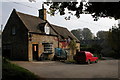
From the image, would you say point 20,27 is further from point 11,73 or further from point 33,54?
point 11,73

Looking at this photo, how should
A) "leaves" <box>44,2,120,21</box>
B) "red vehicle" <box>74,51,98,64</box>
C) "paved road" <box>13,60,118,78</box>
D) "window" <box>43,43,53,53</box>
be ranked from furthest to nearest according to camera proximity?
"window" <box>43,43,53,53</box> < "red vehicle" <box>74,51,98,64</box> < "paved road" <box>13,60,118,78</box> < "leaves" <box>44,2,120,21</box>

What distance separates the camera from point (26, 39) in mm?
23203

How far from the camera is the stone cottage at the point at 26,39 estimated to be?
23.4m

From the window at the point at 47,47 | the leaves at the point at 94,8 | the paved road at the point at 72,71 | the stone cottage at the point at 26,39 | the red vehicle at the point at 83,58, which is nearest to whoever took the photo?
the leaves at the point at 94,8

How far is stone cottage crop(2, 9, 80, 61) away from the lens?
23.4m

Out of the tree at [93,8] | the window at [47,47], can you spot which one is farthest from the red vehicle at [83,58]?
the tree at [93,8]

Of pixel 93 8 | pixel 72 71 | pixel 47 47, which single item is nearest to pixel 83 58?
pixel 47 47

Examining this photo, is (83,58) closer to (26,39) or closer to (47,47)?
(47,47)

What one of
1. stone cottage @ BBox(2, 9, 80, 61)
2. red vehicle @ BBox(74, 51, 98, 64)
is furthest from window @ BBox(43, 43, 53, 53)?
red vehicle @ BBox(74, 51, 98, 64)

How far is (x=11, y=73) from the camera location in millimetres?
9398

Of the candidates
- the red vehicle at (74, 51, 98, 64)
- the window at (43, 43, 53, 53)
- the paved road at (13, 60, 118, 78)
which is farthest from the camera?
the window at (43, 43, 53, 53)

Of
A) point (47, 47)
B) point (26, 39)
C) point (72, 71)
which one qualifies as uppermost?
point (26, 39)

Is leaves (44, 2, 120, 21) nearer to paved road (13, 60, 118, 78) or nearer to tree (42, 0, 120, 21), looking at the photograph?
tree (42, 0, 120, 21)

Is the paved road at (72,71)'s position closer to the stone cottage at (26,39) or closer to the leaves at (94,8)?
the leaves at (94,8)
